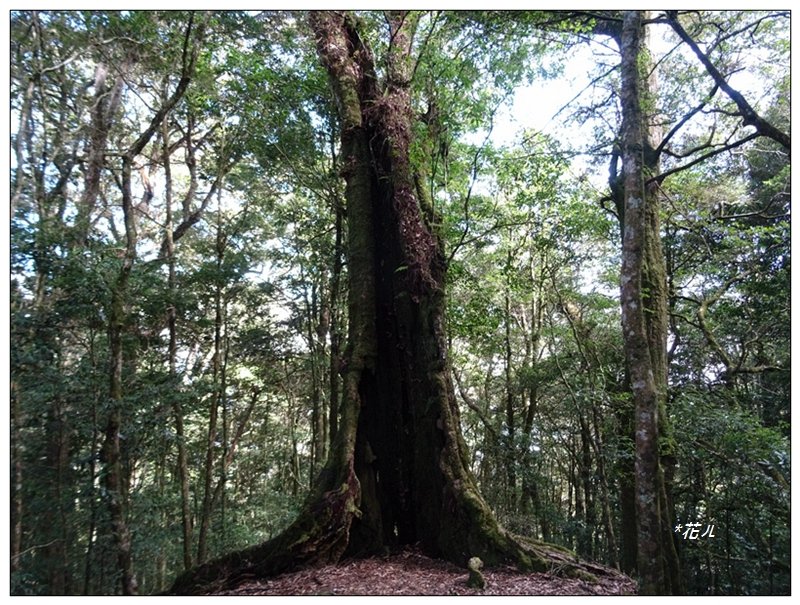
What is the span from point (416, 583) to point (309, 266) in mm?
8003

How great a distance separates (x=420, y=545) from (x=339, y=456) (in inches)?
60.3

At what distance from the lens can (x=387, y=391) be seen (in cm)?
657

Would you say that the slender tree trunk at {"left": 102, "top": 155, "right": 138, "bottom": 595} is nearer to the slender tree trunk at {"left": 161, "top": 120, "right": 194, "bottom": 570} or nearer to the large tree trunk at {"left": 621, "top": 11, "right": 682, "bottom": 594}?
the slender tree trunk at {"left": 161, "top": 120, "right": 194, "bottom": 570}

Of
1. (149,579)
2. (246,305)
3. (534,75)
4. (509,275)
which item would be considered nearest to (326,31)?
(534,75)

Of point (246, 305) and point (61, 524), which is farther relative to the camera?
point (246, 305)

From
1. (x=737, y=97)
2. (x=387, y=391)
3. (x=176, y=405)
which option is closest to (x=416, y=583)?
(x=387, y=391)

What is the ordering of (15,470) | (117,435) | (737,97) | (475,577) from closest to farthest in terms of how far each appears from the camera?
(475,577), (737,97), (117,435), (15,470)

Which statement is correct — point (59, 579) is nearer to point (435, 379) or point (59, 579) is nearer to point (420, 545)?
point (420, 545)

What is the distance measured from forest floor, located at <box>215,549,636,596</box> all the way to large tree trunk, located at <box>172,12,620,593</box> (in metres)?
0.19

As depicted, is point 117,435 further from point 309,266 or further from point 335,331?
point 309,266

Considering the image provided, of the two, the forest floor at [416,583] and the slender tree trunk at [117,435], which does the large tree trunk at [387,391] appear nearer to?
the forest floor at [416,583]

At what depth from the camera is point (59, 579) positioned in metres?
7.36

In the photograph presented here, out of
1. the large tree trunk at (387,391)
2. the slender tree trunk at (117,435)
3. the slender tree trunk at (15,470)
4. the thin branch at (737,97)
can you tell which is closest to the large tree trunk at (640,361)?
the thin branch at (737,97)

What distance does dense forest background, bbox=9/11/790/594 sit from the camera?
6398 millimetres
